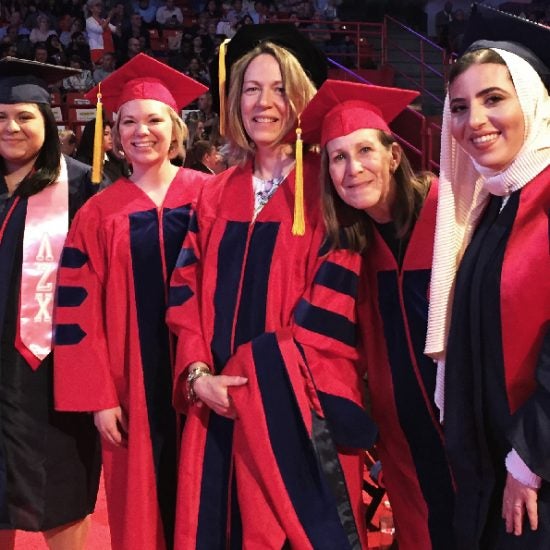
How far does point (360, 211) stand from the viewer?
87.5 inches

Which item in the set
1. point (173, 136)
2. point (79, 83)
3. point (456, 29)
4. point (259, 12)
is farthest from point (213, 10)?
point (173, 136)

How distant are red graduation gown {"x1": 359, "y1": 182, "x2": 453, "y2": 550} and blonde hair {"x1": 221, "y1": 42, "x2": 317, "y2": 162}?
1.49 ft

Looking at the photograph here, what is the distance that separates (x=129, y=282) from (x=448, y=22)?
551 inches

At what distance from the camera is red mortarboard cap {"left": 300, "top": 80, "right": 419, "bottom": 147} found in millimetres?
2098

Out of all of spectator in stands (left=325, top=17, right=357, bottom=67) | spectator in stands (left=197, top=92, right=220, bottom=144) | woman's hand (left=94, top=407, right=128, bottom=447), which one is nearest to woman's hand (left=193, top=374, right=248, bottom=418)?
woman's hand (left=94, top=407, right=128, bottom=447)

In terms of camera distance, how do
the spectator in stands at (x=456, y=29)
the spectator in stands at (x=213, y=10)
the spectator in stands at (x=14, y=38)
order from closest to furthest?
the spectator in stands at (x=14, y=38) → the spectator in stands at (x=213, y=10) → the spectator in stands at (x=456, y=29)

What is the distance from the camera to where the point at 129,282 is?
2.48 m

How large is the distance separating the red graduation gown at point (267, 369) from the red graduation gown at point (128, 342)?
17 centimetres

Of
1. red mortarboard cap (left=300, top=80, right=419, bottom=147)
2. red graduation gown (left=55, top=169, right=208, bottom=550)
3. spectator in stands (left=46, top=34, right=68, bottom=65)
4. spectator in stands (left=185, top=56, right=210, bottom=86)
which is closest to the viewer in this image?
red mortarboard cap (left=300, top=80, right=419, bottom=147)

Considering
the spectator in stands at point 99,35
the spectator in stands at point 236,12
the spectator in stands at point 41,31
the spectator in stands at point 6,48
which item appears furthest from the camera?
the spectator in stands at point 236,12

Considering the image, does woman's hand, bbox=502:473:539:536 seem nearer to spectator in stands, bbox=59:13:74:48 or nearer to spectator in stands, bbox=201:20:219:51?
spectator in stands, bbox=201:20:219:51

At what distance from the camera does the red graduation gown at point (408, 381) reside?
212 centimetres

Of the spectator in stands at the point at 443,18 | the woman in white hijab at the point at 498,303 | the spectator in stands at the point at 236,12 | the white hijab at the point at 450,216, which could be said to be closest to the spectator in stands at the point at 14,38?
the spectator in stands at the point at 236,12

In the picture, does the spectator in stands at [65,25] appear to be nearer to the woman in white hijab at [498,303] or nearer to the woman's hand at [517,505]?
the woman in white hijab at [498,303]
